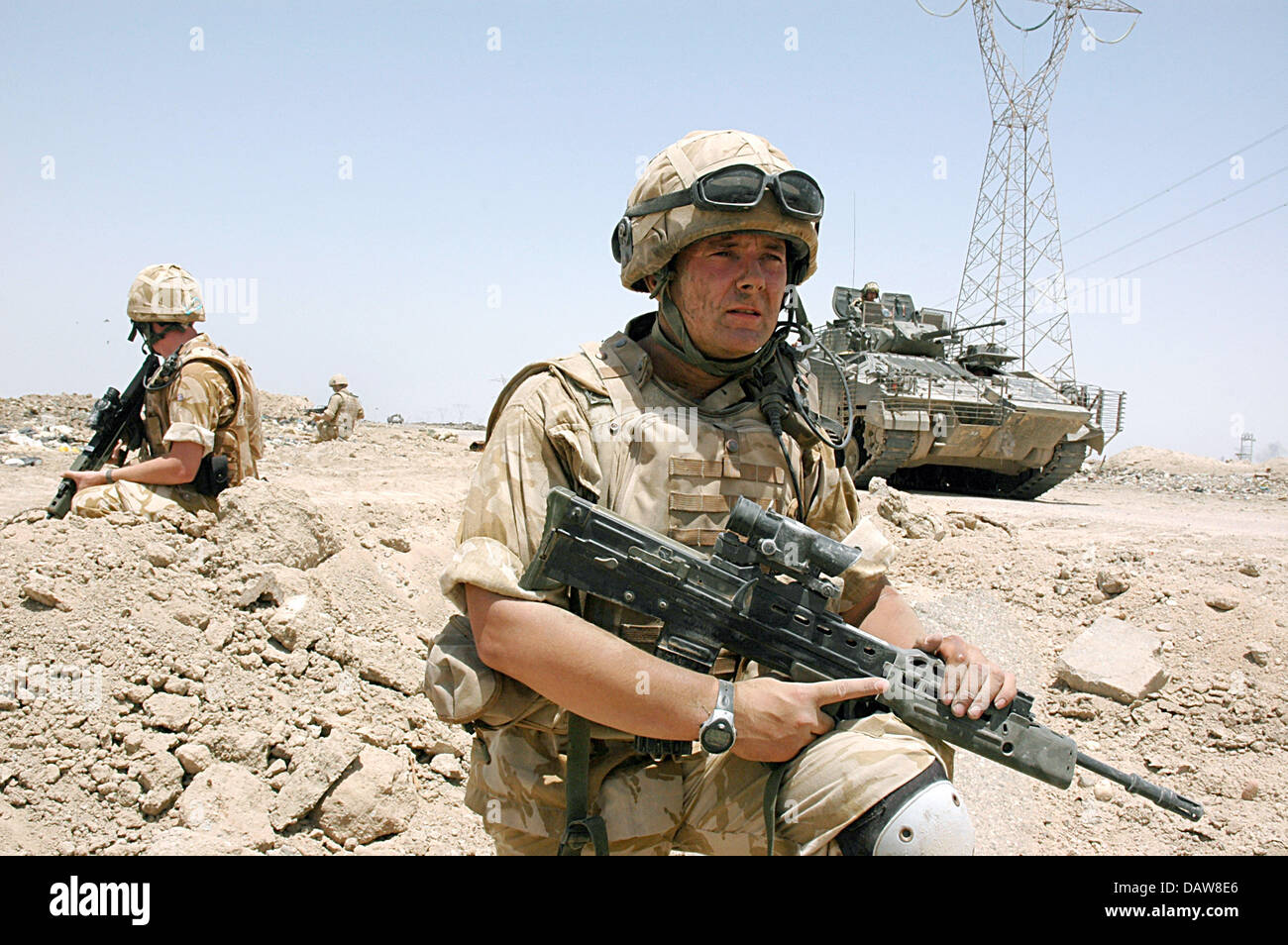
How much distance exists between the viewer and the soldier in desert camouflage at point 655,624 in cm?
176

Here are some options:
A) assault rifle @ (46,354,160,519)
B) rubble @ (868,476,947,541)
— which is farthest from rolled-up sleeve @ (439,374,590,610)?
rubble @ (868,476,947,541)

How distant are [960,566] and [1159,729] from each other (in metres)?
2.67

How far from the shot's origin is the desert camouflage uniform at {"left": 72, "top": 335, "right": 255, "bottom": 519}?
4332mm

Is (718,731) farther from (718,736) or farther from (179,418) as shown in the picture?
(179,418)

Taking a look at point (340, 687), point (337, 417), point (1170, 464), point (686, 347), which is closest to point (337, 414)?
A: point (337, 417)

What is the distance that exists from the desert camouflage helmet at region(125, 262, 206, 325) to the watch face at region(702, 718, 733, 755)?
4.06m

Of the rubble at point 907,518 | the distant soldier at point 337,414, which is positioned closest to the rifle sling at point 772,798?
the rubble at point 907,518

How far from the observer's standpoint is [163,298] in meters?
4.66

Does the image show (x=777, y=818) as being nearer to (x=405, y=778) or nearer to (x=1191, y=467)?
(x=405, y=778)

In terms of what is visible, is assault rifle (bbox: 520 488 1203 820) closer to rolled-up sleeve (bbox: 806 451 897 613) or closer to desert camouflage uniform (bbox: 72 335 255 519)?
rolled-up sleeve (bbox: 806 451 897 613)

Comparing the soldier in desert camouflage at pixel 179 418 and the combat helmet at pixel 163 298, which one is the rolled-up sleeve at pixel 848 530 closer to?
the soldier in desert camouflage at pixel 179 418

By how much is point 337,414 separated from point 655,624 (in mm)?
13916

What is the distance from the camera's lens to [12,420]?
15.1m

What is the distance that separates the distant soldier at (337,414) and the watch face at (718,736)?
1403 cm
